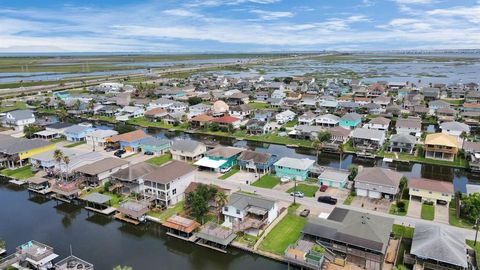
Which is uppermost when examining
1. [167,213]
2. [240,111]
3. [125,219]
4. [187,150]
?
[240,111]

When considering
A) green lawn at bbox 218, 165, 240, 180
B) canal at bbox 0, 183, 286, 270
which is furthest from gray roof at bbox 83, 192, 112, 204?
green lawn at bbox 218, 165, 240, 180

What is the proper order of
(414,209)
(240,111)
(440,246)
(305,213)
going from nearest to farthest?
(440,246), (305,213), (414,209), (240,111)

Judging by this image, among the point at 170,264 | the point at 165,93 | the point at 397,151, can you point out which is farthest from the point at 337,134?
the point at 165,93

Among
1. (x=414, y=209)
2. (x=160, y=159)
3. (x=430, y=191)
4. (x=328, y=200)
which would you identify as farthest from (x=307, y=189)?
(x=160, y=159)

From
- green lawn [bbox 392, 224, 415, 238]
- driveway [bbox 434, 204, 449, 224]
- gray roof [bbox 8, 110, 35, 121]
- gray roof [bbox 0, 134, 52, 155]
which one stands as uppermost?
gray roof [bbox 8, 110, 35, 121]

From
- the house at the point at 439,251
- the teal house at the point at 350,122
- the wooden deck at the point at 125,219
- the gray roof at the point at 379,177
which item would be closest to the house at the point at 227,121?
the teal house at the point at 350,122

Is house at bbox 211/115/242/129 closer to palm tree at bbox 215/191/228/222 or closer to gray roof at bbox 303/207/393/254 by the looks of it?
palm tree at bbox 215/191/228/222

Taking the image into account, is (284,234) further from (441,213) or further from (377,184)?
(441,213)
